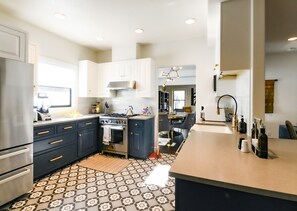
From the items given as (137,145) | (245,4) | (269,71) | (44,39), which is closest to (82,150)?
(137,145)

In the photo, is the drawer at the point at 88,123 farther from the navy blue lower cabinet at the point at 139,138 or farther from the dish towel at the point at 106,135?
the navy blue lower cabinet at the point at 139,138

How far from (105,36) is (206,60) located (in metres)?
2.23

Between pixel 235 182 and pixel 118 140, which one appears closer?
pixel 235 182

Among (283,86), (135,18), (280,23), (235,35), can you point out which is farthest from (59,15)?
(283,86)

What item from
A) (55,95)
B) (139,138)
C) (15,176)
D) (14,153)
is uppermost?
(55,95)

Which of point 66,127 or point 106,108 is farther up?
point 106,108

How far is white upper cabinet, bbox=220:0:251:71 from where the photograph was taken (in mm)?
1712

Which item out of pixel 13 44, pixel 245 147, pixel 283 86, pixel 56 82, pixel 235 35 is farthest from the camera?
pixel 283 86

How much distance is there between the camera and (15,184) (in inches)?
77.3

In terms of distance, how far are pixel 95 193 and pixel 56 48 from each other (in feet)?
9.64

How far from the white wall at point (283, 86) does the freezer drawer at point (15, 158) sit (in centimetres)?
492

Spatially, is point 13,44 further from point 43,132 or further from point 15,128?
point 43,132

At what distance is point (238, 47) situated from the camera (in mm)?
1729

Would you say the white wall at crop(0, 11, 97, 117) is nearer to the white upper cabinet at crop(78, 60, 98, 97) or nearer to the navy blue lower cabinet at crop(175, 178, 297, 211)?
the white upper cabinet at crop(78, 60, 98, 97)
